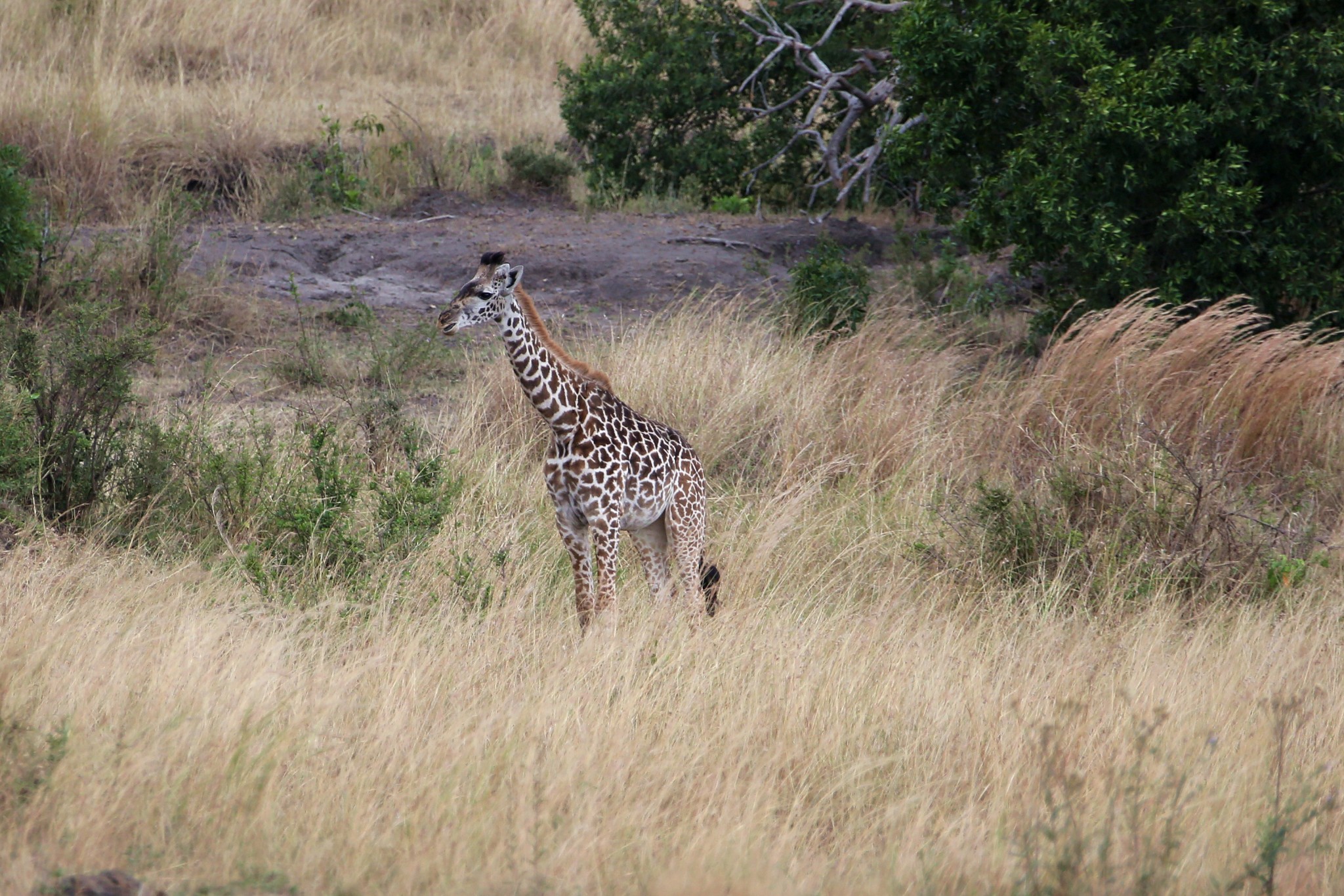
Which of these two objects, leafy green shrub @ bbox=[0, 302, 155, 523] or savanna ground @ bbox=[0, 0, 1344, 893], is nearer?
savanna ground @ bbox=[0, 0, 1344, 893]

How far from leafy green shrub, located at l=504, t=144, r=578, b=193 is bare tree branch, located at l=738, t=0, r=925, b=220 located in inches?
87.5

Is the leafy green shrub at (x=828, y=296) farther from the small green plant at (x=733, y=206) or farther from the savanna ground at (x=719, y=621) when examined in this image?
the small green plant at (x=733, y=206)

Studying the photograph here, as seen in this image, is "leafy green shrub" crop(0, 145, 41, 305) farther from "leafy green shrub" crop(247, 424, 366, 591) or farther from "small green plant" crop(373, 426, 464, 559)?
"small green plant" crop(373, 426, 464, 559)

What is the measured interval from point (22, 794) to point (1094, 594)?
4.95 meters

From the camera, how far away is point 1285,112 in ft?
28.9

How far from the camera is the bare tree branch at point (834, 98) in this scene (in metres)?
13.3

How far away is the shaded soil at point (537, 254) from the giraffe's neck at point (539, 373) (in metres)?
5.02

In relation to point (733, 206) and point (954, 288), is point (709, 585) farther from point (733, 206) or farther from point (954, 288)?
point (733, 206)

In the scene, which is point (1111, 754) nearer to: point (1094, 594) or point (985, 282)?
point (1094, 594)

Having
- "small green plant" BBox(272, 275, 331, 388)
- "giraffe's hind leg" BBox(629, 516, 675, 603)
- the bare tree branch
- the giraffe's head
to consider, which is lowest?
"small green plant" BBox(272, 275, 331, 388)

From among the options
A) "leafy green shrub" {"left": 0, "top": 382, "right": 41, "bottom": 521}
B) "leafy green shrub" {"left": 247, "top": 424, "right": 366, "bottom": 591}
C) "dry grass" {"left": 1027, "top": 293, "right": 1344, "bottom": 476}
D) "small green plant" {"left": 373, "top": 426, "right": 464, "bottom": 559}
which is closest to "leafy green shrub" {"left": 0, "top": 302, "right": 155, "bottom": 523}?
"leafy green shrub" {"left": 0, "top": 382, "right": 41, "bottom": 521}

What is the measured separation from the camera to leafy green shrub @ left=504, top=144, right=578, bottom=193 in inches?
622

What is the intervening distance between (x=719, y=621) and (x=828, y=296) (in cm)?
489

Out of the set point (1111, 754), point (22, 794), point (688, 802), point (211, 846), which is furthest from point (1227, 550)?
point (22, 794)
